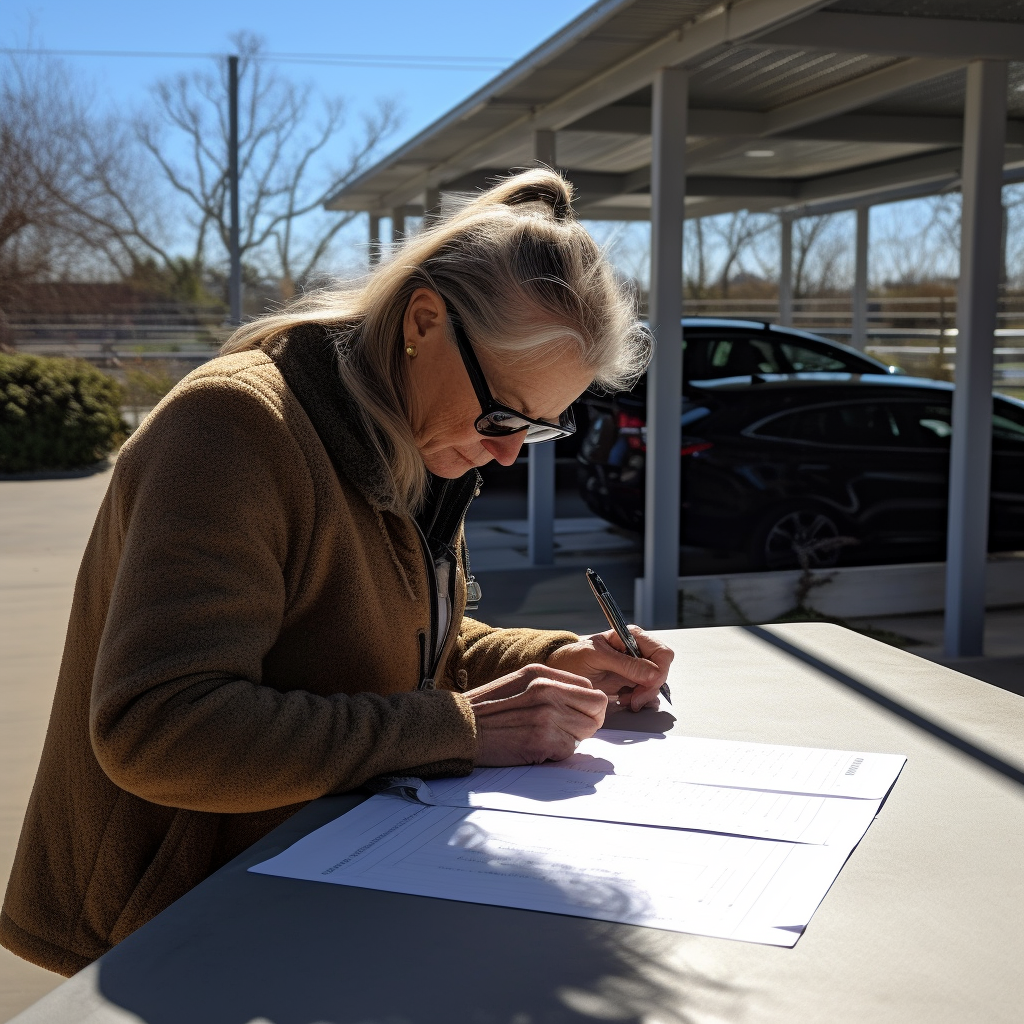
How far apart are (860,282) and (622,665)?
450 inches

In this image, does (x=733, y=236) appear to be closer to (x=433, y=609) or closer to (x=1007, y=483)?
(x=1007, y=483)

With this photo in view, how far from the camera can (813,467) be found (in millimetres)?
7297

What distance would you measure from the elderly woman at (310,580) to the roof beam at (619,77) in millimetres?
3213

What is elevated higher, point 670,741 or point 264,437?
point 264,437

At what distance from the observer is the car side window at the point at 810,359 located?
27.5 ft

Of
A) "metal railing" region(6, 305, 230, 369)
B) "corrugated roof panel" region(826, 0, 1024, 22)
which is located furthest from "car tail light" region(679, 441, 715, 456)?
"metal railing" region(6, 305, 230, 369)

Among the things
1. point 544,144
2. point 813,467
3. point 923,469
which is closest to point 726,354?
point 813,467

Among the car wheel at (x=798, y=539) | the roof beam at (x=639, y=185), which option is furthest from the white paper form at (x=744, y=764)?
the roof beam at (x=639, y=185)

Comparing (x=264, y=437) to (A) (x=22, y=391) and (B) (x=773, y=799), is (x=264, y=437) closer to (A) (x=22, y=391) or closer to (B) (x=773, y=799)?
(B) (x=773, y=799)

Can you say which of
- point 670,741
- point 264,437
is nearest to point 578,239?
point 264,437

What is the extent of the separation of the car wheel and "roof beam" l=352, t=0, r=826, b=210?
2609mm

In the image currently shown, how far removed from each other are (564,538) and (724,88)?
12.5 feet

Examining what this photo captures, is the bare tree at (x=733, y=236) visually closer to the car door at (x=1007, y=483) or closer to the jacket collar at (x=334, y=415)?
the car door at (x=1007, y=483)

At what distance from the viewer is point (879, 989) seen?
3.32 ft
